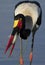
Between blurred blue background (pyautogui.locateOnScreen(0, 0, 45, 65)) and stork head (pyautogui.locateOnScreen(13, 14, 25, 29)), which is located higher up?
stork head (pyautogui.locateOnScreen(13, 14, 25, 29))

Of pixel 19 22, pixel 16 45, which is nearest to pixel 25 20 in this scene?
pixel 19 22

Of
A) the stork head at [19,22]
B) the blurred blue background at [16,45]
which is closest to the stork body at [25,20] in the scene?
the stork head at [19,22]

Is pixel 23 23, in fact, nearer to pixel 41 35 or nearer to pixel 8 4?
pixel 41 35

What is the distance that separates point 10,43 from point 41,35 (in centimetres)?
294

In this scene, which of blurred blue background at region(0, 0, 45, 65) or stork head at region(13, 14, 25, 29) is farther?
→ blurred blue background at region(0, 0, 45, 65)

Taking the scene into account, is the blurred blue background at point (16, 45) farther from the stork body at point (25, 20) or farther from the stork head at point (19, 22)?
the stork head at point (19, 22)

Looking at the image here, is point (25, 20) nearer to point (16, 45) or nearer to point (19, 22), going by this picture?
point (19, 22)

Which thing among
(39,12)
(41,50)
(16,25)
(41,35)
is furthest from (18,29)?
(41,35)

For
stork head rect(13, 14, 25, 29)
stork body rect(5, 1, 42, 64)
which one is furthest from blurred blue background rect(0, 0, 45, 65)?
stork head rect(13, 14, 25, 29)

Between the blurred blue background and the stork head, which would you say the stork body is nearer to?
the stork head

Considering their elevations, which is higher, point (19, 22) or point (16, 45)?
point (19, 22)

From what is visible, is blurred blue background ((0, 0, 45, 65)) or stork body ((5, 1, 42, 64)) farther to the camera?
blurred blue background ((0, 0, 45, 65))

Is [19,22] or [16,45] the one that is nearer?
[19,22]

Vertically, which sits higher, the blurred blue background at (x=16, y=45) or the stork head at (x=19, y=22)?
the stork head at (x=19, y=22)
